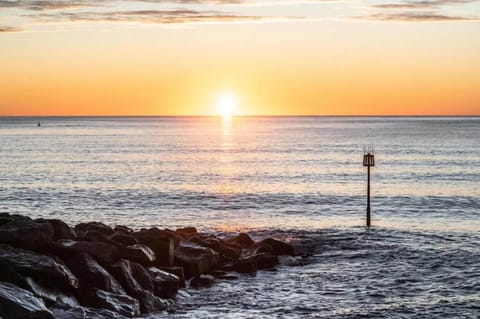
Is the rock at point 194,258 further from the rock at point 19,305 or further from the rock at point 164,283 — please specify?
the rock at point 19,305

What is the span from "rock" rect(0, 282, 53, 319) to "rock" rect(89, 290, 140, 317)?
9.52 ft

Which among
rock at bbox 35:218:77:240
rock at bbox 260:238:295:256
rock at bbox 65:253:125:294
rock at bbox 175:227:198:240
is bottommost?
rock at bbox 260:238:295:256

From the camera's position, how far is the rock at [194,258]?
101ft

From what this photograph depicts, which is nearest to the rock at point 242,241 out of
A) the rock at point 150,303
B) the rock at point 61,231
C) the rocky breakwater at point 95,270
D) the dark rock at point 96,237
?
the rocky breakwater at point 95,270

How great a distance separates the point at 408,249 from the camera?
3950 centimetres

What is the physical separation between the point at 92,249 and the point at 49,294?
11.4ft

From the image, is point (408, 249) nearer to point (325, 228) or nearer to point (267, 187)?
point (325, 228)

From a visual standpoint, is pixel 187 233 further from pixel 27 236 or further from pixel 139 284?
pixel 27 236

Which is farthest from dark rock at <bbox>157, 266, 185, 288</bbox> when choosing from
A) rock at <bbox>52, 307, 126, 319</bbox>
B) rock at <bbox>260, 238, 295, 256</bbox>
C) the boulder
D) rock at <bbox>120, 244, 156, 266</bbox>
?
rock at <bbox>260, 238, 295, 256</bbox>

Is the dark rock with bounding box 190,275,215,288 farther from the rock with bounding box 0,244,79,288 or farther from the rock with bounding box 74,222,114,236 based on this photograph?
the rock with bounding box 0,244,79,288

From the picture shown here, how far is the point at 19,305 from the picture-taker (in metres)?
20.4

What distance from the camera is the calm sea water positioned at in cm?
2883

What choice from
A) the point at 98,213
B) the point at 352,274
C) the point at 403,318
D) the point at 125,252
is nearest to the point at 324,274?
the point at 352,274

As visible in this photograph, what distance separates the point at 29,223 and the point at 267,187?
1853 inches
